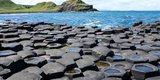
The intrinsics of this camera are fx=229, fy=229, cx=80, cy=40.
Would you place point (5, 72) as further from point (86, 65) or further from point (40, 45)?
point (40, 45)

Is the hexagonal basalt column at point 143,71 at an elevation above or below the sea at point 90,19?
above

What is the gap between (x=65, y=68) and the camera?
24.8 ft

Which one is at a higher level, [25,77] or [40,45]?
[25,77]

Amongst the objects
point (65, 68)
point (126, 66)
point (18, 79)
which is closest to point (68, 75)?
point (65, 68)

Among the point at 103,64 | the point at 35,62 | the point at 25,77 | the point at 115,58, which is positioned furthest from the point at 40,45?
the point at 25,77

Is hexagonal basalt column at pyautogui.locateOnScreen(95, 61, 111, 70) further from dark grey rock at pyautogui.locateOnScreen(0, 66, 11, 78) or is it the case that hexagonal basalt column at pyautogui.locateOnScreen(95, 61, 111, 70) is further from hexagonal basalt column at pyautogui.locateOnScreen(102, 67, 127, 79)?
dark grey rock at pyautogui.locateOnScreen(0, 66, 11, 78)

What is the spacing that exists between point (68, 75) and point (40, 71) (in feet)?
2.87

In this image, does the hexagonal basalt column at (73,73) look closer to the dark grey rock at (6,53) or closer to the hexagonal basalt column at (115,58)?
the hexagonal basalt column at (115,58)

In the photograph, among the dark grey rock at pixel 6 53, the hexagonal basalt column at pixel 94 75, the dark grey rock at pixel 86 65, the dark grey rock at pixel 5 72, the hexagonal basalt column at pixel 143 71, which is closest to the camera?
the dark grey rock at pixel 5 72

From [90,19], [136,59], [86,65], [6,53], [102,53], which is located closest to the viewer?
[86,65]

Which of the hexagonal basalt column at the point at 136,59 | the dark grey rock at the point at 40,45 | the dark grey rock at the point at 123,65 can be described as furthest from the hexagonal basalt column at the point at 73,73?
the dark grey rock at the point at 40,45

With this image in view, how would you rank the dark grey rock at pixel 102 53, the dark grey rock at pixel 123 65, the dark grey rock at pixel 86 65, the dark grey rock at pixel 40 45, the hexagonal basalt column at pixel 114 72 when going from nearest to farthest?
the hexagonal basalt column at pixel 114 72 < the dark grey rock at pixel 86 65 < the dark grey rock at pixel 123 65 < the dark grey rock at pixel 102 53 < the dark grey rock at pixel 40 45

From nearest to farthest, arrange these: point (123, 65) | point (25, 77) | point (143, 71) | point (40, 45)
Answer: point (25, 77) < point (143, 71) < point (123, 65) < point (40, 45)

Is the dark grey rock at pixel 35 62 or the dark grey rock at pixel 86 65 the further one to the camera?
the dark grey rock at pixel 35 62
